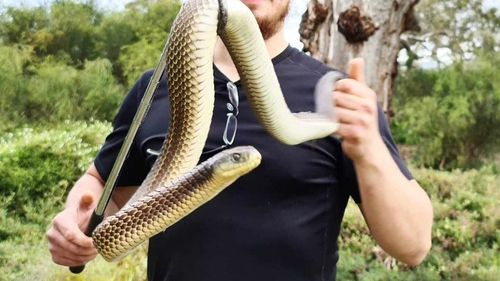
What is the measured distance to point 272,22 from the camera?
5.85 feet

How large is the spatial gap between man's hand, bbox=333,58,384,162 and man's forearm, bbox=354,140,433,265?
0.05 metres

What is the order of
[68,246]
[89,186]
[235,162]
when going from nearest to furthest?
[235,162], [68,246], [89,186]

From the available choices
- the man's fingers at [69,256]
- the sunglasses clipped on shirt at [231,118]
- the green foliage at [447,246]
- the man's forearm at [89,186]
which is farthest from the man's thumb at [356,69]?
the green foliage at [447,246]

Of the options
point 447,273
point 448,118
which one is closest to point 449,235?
point 447,273

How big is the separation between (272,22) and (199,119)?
58 cm

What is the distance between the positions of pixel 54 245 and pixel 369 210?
0.67m

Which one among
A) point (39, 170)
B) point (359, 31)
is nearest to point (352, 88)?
point (359, 31)

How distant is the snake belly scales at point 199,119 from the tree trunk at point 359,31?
11.6 feet

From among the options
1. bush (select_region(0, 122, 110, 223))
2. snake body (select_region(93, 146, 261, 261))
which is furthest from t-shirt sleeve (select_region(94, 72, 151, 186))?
bush (select_region(0, 122, 110, 223))

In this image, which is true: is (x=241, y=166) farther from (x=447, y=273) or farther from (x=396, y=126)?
(x=396, y=126)

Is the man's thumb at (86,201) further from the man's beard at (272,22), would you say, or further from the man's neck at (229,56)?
the man's beard at (272,22)

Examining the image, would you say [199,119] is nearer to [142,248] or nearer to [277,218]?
[277,218]

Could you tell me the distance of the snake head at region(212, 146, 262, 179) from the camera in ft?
4.08

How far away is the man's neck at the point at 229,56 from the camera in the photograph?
5.91 feet
